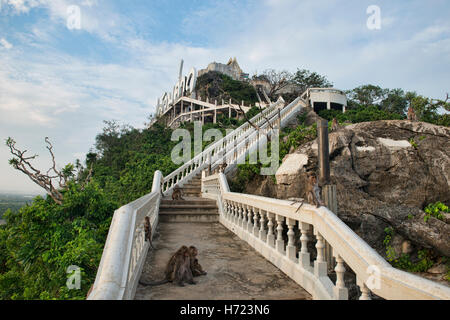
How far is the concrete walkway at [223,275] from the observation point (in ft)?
11.9

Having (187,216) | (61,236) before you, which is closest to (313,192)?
(187,216)

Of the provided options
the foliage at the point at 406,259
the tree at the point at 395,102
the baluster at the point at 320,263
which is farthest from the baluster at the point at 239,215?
the tree at the point at 395,102

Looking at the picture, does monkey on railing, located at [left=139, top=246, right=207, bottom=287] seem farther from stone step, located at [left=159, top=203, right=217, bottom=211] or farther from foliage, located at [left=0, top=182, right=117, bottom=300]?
stone step, located at [left=159, top=203, right=217, bottom=211]

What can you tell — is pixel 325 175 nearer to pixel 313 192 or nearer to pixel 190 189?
pixel 313 192

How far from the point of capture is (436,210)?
9859mm

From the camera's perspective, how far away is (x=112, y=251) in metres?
3.04

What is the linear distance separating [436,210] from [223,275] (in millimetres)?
9136

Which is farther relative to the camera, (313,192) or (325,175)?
(325,175)

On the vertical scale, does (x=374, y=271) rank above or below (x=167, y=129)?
below

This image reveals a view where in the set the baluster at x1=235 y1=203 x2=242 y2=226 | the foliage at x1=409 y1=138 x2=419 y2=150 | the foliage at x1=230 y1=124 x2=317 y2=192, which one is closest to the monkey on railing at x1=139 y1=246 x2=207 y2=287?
the baluster at x1=235 y1=203 x2=242 y2=226
